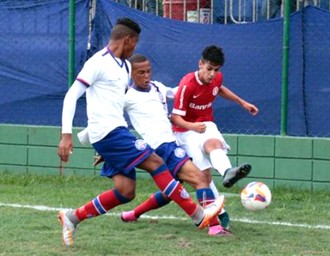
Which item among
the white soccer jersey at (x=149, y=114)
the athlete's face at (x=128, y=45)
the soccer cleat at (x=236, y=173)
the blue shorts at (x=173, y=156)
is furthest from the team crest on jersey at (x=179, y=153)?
the athlete's face at (x=128, y=45)

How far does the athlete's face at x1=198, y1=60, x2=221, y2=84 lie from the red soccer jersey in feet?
0.26

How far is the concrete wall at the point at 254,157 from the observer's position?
1052 cm

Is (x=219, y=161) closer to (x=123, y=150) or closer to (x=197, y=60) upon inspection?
(x=123, y=150)

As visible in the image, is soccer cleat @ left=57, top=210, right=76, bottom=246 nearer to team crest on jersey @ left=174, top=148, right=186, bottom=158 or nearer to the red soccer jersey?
team crest on jersey @ left=174, top=148, right=186, bottom=158

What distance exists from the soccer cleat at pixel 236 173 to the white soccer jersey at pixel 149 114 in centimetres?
63

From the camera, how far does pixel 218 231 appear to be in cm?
776

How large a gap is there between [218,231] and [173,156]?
71cm

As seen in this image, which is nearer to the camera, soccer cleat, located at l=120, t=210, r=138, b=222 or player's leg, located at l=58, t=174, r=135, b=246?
player's leg, located at l=58, t=174, r=135, b=246

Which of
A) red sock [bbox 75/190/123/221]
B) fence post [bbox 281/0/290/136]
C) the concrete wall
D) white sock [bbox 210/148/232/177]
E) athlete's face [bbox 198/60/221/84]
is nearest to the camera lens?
red sock [bbox 75/190/123/221]

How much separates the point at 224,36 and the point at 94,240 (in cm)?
432

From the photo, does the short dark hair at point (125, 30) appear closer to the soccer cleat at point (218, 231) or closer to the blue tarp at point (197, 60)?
the soccer cleat at point (218, 231)

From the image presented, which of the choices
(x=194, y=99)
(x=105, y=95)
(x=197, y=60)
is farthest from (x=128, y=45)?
(x=197, y=60)

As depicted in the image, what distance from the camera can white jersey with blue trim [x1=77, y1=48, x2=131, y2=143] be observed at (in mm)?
7270

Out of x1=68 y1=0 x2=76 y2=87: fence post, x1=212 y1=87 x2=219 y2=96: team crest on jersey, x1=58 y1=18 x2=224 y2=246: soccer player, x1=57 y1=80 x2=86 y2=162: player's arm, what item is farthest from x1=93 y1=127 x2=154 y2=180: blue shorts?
x1=68 y1=0 x2=76 y2=87: fence post
